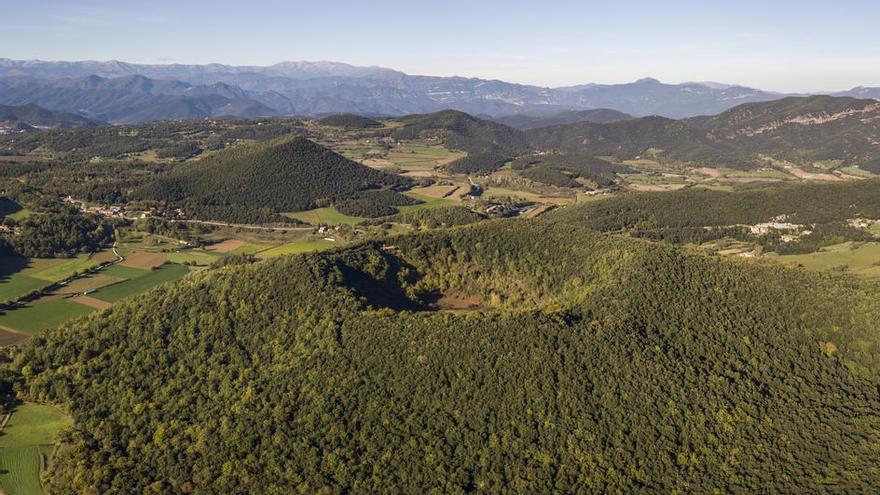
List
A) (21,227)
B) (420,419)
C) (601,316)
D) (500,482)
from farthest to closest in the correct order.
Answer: (21,227)
(601,316)
(420,419)
(500,482)

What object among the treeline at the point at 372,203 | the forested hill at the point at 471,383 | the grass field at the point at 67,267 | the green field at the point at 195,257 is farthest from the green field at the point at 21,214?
the forested hill at the point at 471,383

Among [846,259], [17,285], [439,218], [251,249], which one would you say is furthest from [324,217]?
[846,259]

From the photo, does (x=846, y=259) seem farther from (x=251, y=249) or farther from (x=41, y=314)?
(x=41, y=314)

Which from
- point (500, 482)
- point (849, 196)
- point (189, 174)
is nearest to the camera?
point (500, 482)

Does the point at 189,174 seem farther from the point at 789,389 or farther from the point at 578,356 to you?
the point at 789,389

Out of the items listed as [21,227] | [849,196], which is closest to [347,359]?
[21,227]

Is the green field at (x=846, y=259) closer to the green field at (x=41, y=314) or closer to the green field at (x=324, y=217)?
the green field at (x=324, y=217)
